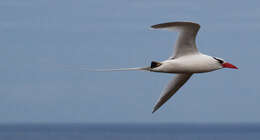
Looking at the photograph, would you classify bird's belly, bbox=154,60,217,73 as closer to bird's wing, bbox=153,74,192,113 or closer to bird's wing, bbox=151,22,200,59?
bird's wing, bbox=151,22,200,59

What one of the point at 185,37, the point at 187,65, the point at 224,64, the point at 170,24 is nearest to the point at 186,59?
the point at 187,65

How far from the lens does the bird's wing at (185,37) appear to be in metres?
21.0

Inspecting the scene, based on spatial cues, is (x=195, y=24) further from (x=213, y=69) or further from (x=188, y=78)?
(x=188, y=78)

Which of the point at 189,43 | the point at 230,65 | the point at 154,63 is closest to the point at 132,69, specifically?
the point at 154,63

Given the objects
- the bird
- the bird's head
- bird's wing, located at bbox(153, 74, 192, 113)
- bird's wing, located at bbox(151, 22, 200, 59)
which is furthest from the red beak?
bird's wing, located at bbox(153, 74, 192, 113)

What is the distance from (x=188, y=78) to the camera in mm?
25625

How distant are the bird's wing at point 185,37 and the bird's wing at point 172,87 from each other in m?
2.98

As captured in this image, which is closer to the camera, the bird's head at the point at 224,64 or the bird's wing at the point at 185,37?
the bird's wing at the point at 185,37

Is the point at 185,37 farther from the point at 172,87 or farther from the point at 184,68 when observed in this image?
the point at 172,87

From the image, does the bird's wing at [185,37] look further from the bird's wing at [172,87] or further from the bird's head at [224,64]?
the bird's wing at [172,87]

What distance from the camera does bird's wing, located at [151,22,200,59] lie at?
21.0 meters

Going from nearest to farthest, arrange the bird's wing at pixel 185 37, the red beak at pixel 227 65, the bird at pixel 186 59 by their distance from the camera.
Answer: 1. the bird's wing at pixel 185 37
2. the bird at pixel 186 59
3. the red beak at pixel 227 65

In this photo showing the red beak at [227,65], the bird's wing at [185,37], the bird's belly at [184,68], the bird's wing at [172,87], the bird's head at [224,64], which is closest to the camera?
the bird's wing at [185,37]

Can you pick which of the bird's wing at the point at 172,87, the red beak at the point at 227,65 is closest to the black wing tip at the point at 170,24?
the red beak at the point at 227,65
